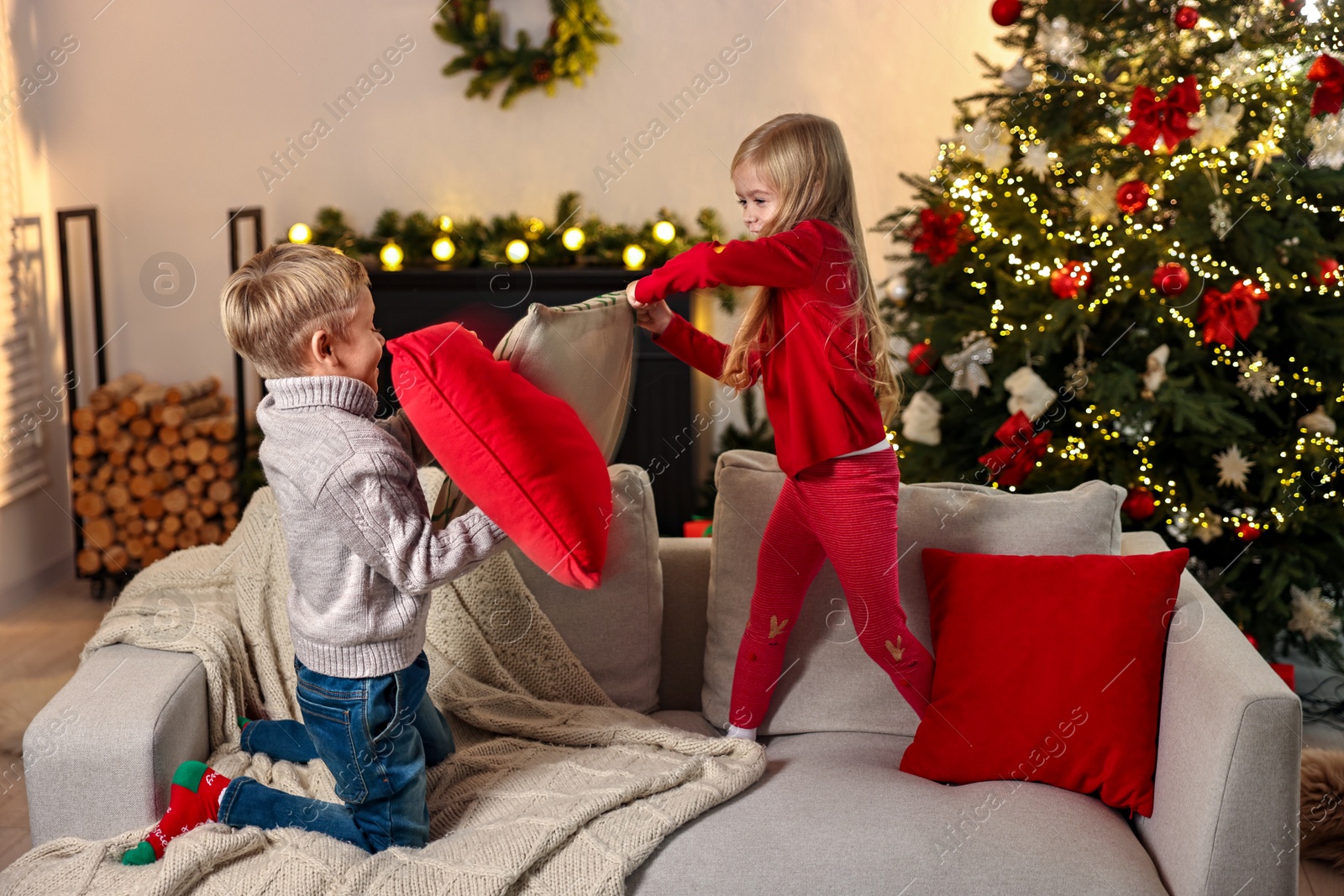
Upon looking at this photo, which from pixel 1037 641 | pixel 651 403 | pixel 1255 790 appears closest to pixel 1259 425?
pixel 1037 641

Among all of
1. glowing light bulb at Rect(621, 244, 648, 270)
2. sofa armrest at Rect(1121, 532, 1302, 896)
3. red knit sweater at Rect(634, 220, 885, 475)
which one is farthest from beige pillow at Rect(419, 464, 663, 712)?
glowing light bulb at Rect(621, 244, 648, 270)

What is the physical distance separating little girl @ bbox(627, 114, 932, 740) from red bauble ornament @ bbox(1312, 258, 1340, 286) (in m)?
1.27

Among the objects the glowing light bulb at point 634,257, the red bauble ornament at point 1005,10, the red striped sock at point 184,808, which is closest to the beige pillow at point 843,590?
the red striped sock at point 184,808

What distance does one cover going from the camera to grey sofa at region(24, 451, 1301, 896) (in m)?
1.39

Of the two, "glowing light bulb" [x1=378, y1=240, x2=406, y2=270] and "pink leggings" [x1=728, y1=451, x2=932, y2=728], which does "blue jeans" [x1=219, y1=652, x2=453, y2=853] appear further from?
"glowing light bulb" [x1=378, y1=240, x2=406, y2=270]

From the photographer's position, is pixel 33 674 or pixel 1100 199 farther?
pixel 33 674

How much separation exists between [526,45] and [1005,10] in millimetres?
1724

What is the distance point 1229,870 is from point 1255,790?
11 cm

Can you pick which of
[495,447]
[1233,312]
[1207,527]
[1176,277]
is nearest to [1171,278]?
[1176,277]

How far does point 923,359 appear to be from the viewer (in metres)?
2.79

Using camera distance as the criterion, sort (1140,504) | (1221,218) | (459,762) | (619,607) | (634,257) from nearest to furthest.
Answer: (459,762), (619,607), (1221,218), (1140,504), (634,257)

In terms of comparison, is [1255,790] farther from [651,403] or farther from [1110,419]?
[651,403]

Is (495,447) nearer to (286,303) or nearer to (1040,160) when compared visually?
(286,303)

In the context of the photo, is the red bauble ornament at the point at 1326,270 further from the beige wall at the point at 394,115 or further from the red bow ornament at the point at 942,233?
the beige wall at the point at 394,115
